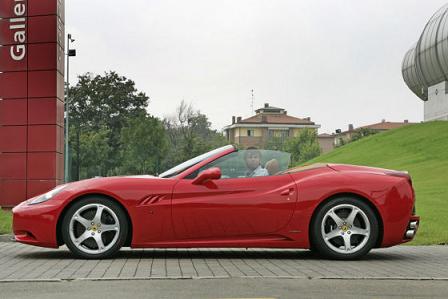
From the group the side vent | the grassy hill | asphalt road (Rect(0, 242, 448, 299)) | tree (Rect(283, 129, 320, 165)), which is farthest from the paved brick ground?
tree (Rect(283, 129, 320, 165))

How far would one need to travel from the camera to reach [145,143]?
62656 mm

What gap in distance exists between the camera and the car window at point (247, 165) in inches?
292

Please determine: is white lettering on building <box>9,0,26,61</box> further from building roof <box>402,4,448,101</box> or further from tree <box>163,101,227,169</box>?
tree <box>163,101,227,169</box>

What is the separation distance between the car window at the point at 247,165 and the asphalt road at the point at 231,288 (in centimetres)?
193

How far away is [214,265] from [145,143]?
56.4m

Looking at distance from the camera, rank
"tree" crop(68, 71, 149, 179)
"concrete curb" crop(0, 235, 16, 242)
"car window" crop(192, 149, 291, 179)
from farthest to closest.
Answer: "tree" crop(68, 71, 149, 179) < "concrete curb" crop(0, 235, 16, 242) < "car window" crop(192, 149, 291, 179)

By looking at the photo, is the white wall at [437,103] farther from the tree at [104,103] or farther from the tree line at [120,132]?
the tree at [104,103]

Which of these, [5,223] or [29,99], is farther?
[29,99]

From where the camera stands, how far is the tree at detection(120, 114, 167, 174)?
62.8m

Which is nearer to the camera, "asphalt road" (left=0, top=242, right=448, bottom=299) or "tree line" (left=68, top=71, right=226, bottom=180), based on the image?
"asphalt road" (left=0, top=242, right=448, bottom=299)

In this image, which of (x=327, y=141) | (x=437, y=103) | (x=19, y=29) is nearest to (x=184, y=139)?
(x=437, y=103)

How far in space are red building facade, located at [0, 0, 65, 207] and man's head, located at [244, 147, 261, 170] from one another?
1242 cm

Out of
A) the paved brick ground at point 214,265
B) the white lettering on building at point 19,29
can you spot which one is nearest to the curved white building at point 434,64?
the white lettering on building at point 19,29

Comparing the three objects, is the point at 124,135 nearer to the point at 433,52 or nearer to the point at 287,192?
the point at 433,52
